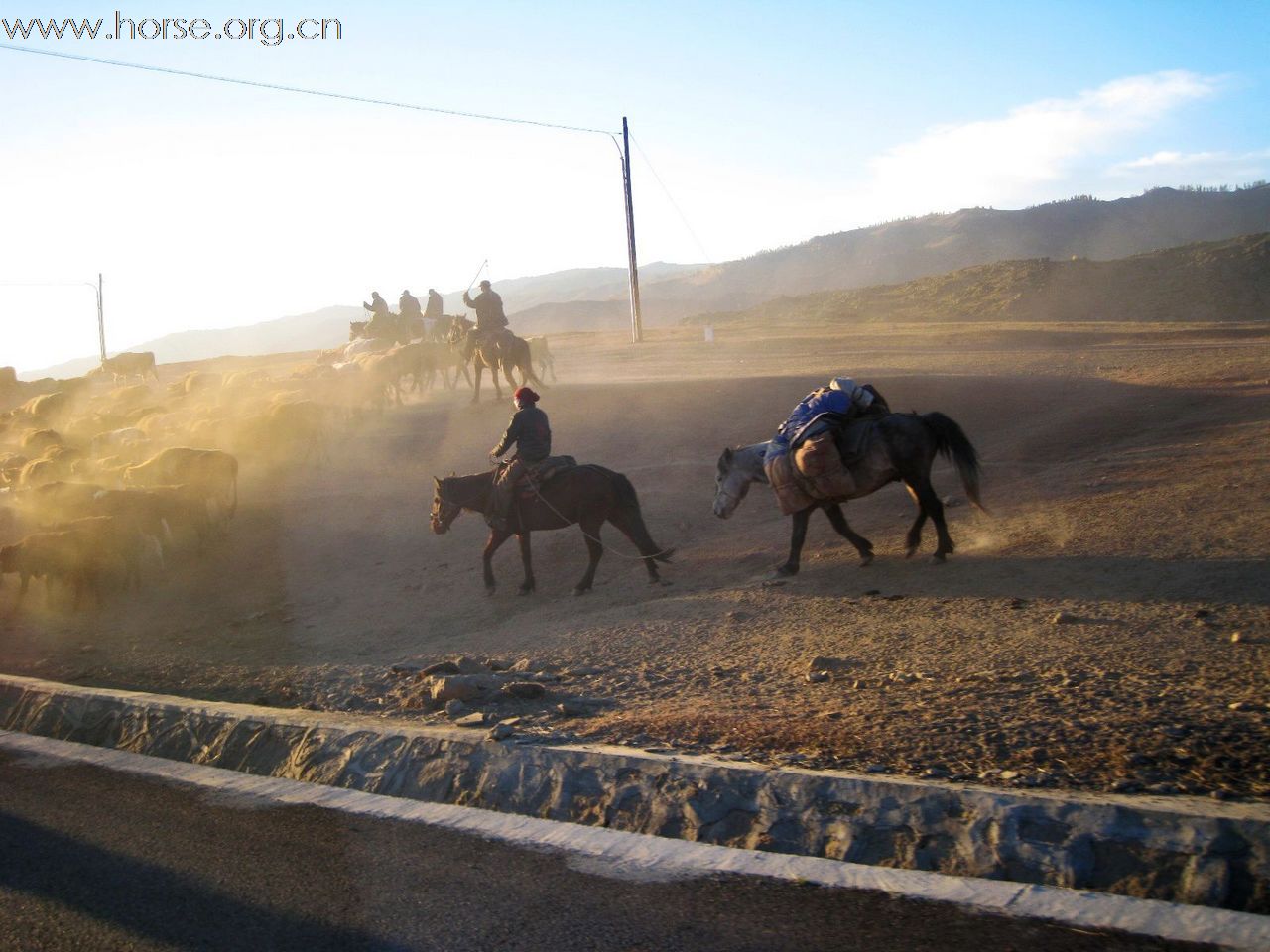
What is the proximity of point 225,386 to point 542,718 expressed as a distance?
81.3 feet

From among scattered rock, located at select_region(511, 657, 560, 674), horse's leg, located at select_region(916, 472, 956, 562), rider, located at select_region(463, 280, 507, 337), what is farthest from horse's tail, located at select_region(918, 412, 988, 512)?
rider, located at select_region(463, 280, 507, 337)

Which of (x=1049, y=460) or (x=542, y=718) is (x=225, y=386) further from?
(x=542, y=718)

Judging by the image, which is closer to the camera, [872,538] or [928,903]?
[928,903]

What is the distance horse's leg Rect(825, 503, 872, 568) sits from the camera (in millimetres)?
11273

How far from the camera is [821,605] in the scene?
9867 millimetres

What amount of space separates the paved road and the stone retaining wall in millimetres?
450

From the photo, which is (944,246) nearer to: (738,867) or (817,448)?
(817,448)

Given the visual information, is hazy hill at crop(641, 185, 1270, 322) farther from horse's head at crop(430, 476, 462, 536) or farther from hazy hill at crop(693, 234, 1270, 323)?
horse's head at crop(430, 476, 462, 536)

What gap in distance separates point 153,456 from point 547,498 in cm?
1104

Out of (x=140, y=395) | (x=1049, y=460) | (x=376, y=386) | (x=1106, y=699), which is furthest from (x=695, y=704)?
(x=140, y=395)

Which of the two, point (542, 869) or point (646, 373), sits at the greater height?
point (646, 373)

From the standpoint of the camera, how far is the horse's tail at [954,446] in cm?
1091

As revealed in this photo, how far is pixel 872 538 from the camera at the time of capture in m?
12.4

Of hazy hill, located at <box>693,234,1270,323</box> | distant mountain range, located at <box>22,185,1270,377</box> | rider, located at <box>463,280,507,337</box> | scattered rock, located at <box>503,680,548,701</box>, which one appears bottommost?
scattered rock, located at <box>503,680,548,701</box>
